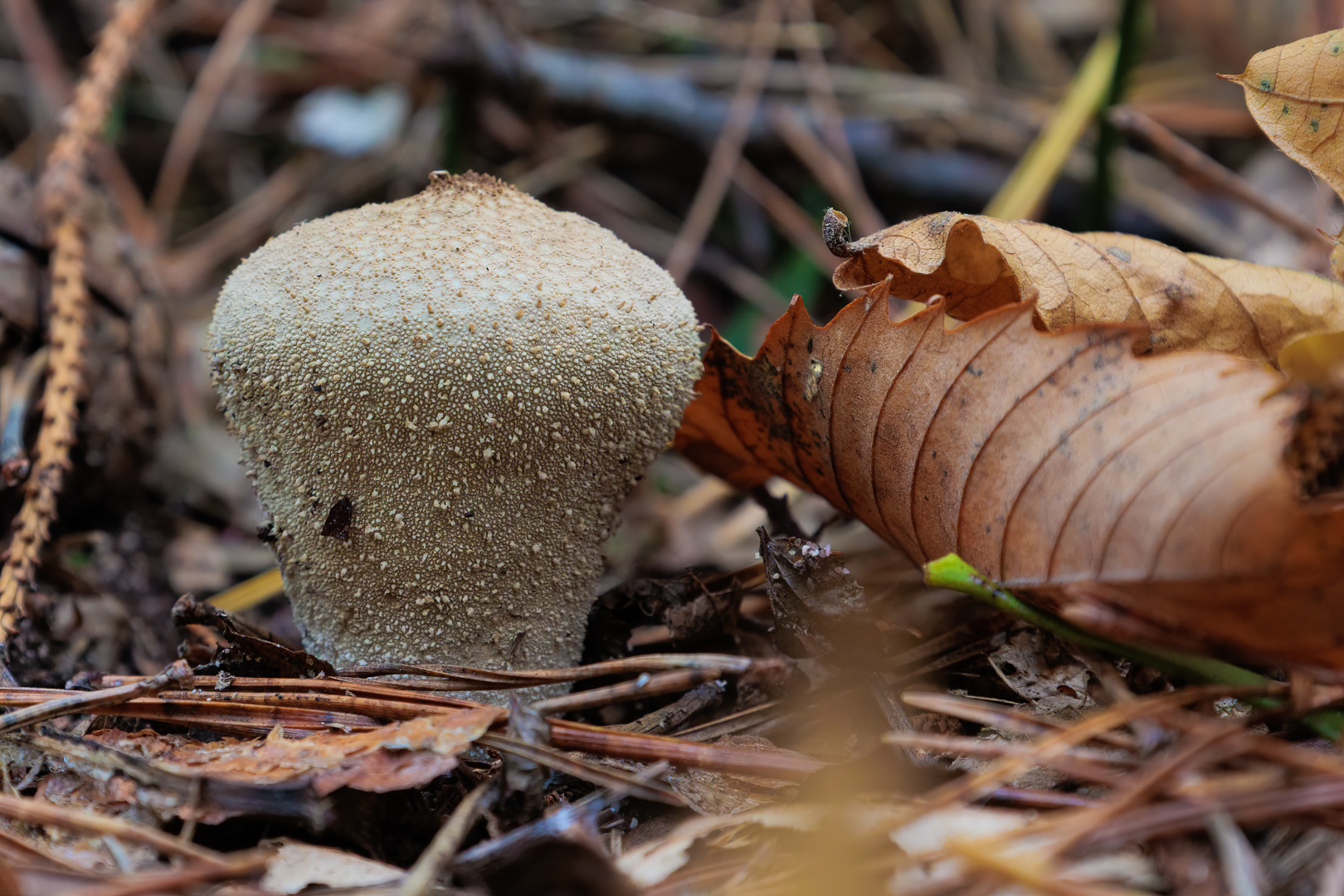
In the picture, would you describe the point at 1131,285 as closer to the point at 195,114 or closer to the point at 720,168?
the point at 720,168

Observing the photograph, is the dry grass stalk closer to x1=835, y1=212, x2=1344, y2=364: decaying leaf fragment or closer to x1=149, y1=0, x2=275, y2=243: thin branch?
x1=149, y1=0, x2=275, y2=243: thin branch

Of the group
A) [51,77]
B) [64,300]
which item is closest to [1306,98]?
[64,300]

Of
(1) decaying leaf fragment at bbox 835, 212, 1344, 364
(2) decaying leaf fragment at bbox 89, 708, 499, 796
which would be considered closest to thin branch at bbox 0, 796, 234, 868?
(2) decaying leaf fragment at bbox 89, 708, 499, 796

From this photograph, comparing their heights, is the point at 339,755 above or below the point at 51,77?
below

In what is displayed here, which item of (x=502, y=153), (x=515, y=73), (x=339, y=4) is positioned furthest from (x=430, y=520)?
(x=339, y=4)

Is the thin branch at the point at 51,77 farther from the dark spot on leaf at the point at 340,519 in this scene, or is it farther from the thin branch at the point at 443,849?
the thin branch at the point at 443,849

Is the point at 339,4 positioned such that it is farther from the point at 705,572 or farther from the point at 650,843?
the point at 650,843

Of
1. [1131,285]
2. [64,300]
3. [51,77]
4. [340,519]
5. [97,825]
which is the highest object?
[51,77]
